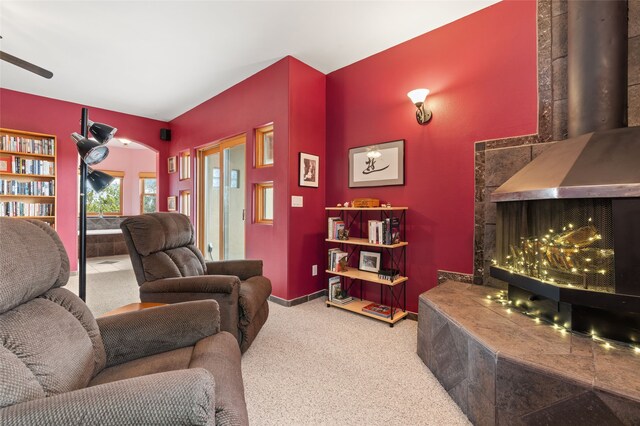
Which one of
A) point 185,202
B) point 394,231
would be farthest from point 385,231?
point 185,202

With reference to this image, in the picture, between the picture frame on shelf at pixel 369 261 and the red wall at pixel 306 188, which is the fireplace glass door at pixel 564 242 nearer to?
the picture frame on shelf at pixel 369 261

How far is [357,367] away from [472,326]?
0.82 meters

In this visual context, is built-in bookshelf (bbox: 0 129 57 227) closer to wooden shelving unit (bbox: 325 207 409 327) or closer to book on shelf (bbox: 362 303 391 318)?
wooden shelving unit (bbox: 325 207 409 327)

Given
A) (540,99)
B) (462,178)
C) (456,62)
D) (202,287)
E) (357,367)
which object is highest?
(456,62)

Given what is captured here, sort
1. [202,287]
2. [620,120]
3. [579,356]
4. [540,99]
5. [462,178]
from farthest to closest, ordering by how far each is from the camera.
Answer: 1. [462,178]
2. [540,99]
3. [202,287]
4. [620,120]
5. [579,356]

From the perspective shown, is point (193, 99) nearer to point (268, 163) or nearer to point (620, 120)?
point (268, 163)

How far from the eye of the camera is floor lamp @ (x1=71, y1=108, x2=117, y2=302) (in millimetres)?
1591

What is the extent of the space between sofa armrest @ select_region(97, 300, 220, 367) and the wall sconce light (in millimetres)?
2426

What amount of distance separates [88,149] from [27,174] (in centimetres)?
417

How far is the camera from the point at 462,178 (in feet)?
8.46

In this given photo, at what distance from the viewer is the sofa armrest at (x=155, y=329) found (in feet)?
4.06

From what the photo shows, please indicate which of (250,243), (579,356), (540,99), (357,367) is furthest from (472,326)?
(250,243)

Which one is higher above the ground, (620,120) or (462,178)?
(620,120)

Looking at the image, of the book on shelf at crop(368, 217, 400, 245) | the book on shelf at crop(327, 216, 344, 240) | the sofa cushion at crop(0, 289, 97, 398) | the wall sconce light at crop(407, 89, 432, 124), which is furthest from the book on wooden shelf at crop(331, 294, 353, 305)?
the sofa cushion at crop(0, 289, 97, 398)
